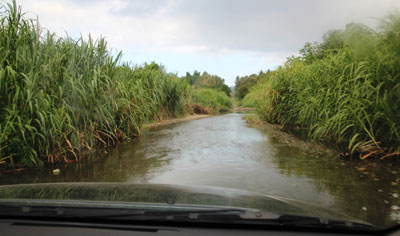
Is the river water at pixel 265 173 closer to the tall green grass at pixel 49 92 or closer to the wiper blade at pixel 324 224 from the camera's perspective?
the tall green grass at pixel 49 92

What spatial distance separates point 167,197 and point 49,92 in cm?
344

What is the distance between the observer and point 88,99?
4449 millimetres

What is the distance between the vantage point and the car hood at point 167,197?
47.1 inches

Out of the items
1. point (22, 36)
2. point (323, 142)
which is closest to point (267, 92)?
point (323, 142)

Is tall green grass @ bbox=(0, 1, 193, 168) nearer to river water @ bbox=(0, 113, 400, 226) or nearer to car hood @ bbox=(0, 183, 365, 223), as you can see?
river water @ bbox=(0, 113, 400, 226)

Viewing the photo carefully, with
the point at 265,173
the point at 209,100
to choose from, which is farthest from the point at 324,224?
the point at 209,100

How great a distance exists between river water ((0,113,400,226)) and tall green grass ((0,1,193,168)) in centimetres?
36

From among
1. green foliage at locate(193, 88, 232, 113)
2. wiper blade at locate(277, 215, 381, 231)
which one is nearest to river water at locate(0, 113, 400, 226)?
wiper blade at locate(277, 215, 381, 231)

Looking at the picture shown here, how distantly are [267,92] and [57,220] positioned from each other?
9.01 meters

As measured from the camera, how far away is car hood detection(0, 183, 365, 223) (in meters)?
1.20

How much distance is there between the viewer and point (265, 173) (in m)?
3.50

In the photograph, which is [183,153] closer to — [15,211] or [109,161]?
[109,161]

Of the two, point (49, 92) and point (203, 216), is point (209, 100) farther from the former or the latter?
point (203, 216)

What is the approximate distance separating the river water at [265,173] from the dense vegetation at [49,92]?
37 cm
